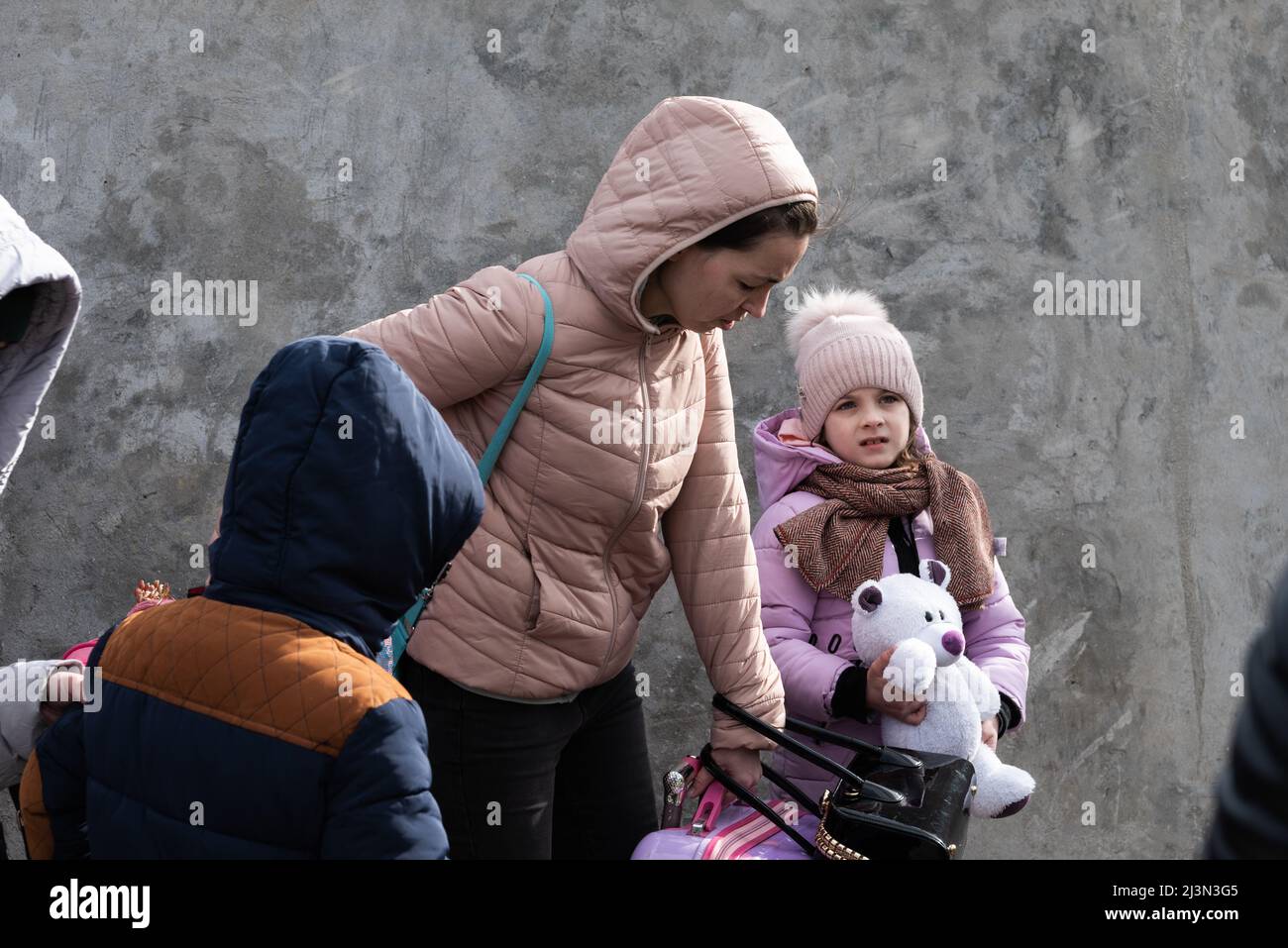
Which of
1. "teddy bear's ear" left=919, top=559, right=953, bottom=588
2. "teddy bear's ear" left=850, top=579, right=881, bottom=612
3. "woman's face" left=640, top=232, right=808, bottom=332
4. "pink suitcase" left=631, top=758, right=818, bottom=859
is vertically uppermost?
"woman's face" left=640, top=232, right=808, bottom=332

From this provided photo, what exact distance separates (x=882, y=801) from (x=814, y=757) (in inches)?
6.2

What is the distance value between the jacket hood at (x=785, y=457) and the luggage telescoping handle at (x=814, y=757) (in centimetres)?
65

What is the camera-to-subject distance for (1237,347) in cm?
429

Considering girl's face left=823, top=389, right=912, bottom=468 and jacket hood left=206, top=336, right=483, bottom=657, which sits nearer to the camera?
jacket hood left=206, top=336, right=483, bottom=657

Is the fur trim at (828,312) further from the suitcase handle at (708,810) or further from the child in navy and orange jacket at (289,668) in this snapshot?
the child in navy and orange jacket at (289,668)

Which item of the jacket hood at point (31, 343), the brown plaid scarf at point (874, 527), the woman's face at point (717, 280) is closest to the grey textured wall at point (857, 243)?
the brown plaid scarf at point (874, 527)

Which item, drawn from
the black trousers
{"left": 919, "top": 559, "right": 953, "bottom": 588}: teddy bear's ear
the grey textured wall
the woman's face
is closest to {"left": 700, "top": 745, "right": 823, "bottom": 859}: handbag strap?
the black trousers

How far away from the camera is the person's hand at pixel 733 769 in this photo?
2.78 metres

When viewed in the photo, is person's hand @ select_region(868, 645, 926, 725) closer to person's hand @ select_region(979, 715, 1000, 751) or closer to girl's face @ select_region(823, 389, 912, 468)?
person's hand @ select_region(979, 715, 1000, 751)

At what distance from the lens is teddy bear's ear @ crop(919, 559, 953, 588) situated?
2996mm

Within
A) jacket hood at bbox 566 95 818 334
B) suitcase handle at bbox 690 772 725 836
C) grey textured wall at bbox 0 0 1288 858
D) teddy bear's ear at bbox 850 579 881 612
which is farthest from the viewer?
grey textured wall at bbox 0 0 1288 858

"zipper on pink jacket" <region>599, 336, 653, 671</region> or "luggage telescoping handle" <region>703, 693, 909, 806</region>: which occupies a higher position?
"zipper on pink jacket" <region>599, 336, 653, 671</region>

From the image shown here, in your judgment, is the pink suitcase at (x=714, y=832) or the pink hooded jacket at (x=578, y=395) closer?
the pink hooded jacket at (x=578, y=395)

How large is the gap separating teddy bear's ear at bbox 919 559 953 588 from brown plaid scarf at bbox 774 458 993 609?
79mm
